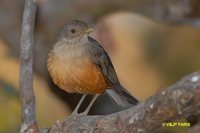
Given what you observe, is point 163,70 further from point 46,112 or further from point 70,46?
point 70,46

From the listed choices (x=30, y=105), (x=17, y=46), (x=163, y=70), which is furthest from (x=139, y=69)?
(x=30, y=105)

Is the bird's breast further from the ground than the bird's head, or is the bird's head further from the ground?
the bird's head

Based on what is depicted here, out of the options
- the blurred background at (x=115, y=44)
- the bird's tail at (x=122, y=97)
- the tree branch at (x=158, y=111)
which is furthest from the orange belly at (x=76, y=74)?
the blurred background at (x=115, y=44)

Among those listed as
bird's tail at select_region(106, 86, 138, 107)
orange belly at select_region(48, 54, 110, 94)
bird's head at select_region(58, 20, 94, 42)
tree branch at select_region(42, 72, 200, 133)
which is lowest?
tree branch at select_region(42, 72, 200, 133)

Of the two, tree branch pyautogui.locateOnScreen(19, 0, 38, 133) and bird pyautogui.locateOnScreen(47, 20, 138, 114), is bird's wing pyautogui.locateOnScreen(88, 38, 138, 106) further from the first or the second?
tree branch pyautogui.locateOnScreen(19, 0, 38, 133)

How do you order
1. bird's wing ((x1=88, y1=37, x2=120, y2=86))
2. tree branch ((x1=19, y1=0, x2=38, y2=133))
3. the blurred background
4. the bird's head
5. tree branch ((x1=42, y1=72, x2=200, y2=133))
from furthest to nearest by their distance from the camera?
the blurred background < the bird's head < bird's wing ((x1=88, y1=37, x2=120, y2=86)) < tree branch ((x1=19, y1=0, x2=38, y2=133)) < tree branch ((x1=42, y1=72, x2=200, y2=133))

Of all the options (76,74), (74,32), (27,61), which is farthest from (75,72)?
(27,61)

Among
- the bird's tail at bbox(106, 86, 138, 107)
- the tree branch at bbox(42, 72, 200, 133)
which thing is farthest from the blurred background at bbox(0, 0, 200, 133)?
the tree branch at bbox(42, 72, 200, 133)

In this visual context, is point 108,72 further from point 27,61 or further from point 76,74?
point 27,61
